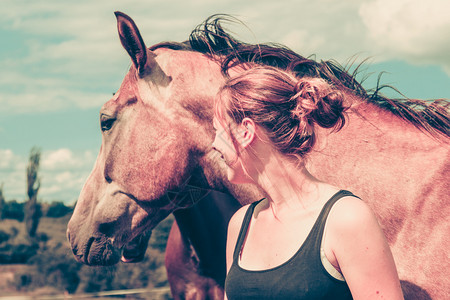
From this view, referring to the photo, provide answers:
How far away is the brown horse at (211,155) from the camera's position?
218 cm

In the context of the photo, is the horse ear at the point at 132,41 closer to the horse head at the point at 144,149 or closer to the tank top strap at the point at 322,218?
the horse head at the point at 144,149

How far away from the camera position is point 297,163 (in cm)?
188

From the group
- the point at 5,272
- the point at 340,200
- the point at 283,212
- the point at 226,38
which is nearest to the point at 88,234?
the point at 226,38

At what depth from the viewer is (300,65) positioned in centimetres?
278

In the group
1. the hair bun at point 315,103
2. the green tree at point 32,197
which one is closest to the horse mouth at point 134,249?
the hair bun at point 315,103

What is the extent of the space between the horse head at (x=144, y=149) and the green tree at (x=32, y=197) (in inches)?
1049

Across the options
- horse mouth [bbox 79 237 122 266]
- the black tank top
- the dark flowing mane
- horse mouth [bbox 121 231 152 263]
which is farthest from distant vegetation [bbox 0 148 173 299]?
the black tank top

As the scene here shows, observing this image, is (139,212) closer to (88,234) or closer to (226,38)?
(88,234)

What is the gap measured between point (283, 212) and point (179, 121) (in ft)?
3.71

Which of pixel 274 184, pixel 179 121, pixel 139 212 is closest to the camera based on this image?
pixel 274 184

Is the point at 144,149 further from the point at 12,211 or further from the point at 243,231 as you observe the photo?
the point at 12,211

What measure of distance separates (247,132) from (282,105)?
16cm

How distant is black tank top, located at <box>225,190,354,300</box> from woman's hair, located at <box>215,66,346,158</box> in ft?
0.87

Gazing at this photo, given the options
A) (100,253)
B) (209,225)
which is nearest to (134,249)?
(100,253)
